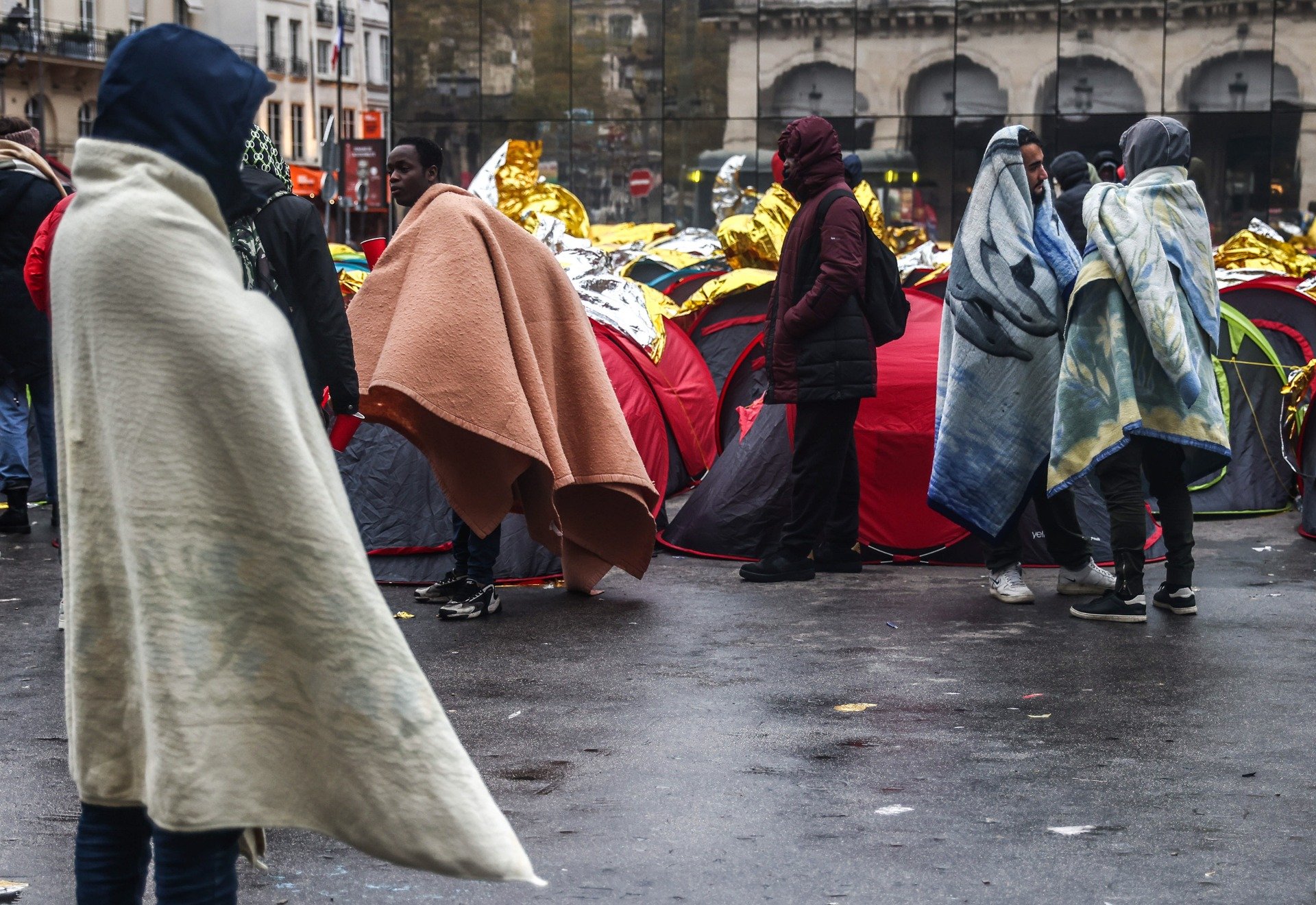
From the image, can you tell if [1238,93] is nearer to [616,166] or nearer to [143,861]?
[616,166]

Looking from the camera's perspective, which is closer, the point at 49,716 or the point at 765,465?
the point at 49,716

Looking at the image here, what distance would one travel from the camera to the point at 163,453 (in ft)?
8.05

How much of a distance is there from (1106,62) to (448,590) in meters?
21.4

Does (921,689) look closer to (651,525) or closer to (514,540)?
(651,525)

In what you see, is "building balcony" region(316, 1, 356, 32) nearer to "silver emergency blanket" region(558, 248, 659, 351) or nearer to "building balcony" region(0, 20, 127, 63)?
"building balcony" region(0, 20, 127, 63)

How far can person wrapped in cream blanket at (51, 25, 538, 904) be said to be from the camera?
2.44 meters

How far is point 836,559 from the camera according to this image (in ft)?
26.2

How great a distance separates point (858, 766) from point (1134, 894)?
1.10 metres

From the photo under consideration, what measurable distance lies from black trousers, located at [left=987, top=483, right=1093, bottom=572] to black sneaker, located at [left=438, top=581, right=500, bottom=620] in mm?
2100

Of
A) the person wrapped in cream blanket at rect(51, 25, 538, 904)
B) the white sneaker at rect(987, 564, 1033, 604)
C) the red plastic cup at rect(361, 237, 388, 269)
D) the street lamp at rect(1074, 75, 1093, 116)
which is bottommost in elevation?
the white sneaker at rect(987, 564, 1033, 604)

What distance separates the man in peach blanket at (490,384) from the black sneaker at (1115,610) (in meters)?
1.79

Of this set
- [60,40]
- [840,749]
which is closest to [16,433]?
[840,749]

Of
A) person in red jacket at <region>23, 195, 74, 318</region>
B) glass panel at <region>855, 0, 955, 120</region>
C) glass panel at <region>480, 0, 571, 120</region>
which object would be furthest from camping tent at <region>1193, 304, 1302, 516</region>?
glass panel at <region>480, 0, 571, 120</region>

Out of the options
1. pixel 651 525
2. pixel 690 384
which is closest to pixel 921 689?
pixel 651 525
